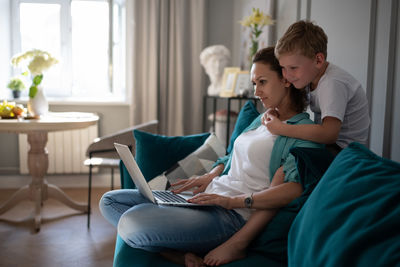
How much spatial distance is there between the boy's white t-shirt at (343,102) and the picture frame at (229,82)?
1.67 metres

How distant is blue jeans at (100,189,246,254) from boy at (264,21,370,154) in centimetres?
35

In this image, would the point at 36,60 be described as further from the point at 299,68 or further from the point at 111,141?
the point at 299,68

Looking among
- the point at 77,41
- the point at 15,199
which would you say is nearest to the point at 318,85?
the point at 15,199

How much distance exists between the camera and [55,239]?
9.19ft

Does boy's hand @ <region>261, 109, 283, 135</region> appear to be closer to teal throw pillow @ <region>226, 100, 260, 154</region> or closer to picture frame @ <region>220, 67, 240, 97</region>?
teal throw pillow @ <region>226, 100, 260, 154</region>

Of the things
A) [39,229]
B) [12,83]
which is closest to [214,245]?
[39,229]

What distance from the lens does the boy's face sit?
1426mm

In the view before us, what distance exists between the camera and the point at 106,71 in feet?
14.4

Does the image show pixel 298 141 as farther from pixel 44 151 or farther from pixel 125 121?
pixel 125 121

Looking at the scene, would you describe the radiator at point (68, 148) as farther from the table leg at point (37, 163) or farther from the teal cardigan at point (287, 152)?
the teal cardigan at point (287, 152)

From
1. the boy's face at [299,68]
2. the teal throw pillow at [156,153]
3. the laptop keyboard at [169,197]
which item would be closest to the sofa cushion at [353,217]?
the boy's face at [299,68]

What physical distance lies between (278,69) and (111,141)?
161 centimetres

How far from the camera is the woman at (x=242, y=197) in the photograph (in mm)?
1320

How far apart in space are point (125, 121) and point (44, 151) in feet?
3.52
